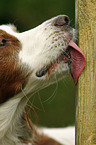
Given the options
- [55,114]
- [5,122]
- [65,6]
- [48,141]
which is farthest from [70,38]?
[65,6]

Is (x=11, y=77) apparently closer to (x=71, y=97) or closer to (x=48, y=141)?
(x=48, y=141)

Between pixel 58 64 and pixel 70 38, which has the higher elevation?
pixel 70 38

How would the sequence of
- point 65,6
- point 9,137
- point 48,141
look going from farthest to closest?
point 65,6, point 48,141, point 9,137

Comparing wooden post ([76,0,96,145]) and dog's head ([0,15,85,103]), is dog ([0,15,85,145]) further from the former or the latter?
wooden post ([76,0,96,145])

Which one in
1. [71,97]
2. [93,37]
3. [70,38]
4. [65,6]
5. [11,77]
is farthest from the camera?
[65,6]

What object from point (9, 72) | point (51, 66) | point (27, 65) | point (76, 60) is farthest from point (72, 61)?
point (9, 72)

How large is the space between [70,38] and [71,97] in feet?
16.6

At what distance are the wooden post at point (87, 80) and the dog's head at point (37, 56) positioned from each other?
27cm

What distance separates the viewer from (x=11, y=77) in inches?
113

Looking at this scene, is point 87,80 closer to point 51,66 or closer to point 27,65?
point 51,66

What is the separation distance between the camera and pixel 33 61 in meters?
2.78

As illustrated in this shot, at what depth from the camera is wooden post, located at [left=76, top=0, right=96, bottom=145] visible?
7.23ft

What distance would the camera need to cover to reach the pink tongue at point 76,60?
7.48ft

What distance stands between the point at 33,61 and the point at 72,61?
Answer: 42cm
